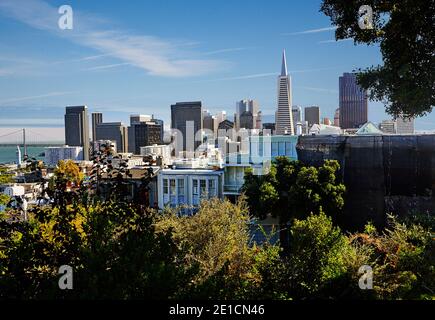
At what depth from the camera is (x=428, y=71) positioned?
27.4 ft

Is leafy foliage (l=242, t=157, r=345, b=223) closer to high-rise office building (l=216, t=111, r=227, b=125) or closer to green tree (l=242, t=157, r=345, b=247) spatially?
green tree (l=242, t=157, r=345, b=247)

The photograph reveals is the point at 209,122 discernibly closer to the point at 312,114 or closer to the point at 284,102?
the point at 284,102

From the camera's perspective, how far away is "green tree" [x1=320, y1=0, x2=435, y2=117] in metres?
7.62

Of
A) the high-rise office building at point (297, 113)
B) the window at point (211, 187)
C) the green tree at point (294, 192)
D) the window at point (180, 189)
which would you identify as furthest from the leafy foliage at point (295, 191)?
the high-rise office building at point (297, 113)

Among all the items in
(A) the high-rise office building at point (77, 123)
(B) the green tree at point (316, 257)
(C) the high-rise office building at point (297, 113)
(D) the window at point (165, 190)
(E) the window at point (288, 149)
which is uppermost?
(C) the high-rise office building at point (297, 113)

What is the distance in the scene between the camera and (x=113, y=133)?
51.0 meters

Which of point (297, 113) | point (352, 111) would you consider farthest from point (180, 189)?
point (297, 113)

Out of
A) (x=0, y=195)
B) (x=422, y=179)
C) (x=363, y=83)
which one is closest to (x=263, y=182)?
(x=422, y=179)

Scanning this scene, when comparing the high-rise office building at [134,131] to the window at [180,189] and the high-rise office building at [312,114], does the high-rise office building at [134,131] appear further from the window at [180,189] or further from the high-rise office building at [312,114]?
the window at [180,189]

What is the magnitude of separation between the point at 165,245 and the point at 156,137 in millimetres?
58175

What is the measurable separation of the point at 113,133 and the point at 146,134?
1098 cm

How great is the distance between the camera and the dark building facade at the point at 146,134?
194 ft

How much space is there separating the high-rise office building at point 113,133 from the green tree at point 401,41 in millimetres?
31879
